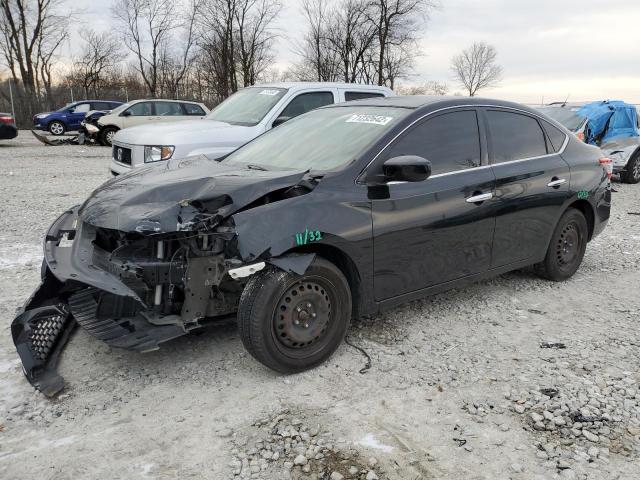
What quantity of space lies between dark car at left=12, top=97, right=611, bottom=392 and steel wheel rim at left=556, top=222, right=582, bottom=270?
0.66m

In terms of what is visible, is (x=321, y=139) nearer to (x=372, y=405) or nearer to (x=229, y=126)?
(x=372, y=405)

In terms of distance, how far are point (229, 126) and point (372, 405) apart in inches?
212

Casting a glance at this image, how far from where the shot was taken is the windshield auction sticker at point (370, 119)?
3.84 meters

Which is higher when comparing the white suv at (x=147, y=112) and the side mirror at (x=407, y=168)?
the white suv at (x=147, y=112)

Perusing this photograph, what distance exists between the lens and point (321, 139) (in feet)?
13.1

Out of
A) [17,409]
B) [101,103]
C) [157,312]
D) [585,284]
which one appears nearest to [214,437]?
[157,312]

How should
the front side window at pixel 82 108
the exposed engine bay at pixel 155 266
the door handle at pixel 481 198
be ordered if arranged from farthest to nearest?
the front side window at pixel 82 108 < the door handle at pixel 481 198 < the exposed engine bay at pixel 155 266

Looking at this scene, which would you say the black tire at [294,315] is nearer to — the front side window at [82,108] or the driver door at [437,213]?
the driver door at [437,213]

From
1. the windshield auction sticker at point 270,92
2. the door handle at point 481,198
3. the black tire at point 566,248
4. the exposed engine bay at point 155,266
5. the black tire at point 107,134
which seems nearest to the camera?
the exposed engine bay at point 155,266

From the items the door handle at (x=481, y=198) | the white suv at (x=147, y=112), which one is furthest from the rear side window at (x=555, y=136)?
the white suv at (x=147, y=112)

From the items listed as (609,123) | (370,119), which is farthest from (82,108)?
(370,119)

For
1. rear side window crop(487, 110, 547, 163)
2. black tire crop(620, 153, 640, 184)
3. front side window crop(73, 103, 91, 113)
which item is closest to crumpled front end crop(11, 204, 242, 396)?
rear side window crop(487, 110, 547, 163)

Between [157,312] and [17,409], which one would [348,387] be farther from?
[17,409]

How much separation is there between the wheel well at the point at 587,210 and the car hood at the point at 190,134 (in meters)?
4.19
